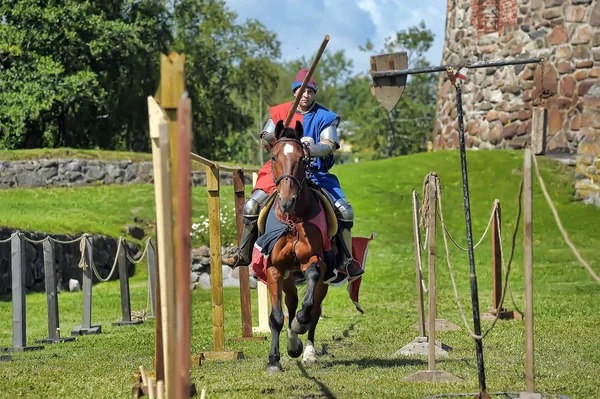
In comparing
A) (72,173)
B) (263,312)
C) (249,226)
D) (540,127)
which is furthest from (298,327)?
(72,173)

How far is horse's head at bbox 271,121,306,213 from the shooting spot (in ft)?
34.4

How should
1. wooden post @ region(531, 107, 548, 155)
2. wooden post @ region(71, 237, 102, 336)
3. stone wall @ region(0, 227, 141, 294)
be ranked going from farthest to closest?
stone wall @ region(0, 227, 141, 294) → wooden post @ region(71, 237, 102, 336) → wooden post @ region(531, 107, 548, 155)

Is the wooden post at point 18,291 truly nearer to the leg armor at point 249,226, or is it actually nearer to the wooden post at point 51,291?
the wooden post at point 51,291

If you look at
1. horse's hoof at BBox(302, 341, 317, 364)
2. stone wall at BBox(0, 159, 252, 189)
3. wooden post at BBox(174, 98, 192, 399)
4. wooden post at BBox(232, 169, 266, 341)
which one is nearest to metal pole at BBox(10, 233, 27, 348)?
wooden post at BBox(232, 169, 266, 341)

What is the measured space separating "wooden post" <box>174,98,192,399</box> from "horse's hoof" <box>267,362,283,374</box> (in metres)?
5.26

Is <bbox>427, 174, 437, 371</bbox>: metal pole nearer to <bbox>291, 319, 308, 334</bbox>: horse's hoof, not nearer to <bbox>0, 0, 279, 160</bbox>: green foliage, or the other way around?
<bbox>291, 319, 308, 334</bbox>: horse's hoof

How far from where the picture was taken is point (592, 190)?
30.2 m

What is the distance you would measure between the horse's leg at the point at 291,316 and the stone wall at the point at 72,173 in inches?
888

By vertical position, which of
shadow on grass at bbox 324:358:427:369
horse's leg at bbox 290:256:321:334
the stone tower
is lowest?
shadow on grass at bbox 324:358:427:369

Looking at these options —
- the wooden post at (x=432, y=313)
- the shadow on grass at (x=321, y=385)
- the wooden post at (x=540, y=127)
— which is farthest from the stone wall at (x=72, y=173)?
the wooden post at (x=540, y=127)

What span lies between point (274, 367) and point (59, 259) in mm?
14032

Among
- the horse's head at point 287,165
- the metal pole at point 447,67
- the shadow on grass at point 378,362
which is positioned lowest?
the shadow on grass at point 378,362

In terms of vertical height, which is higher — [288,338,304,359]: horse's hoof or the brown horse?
the brown horse

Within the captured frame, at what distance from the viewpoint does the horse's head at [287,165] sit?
412 inches
